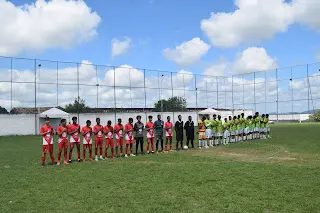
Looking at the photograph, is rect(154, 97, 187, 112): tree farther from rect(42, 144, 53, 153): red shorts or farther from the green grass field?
the green grass field

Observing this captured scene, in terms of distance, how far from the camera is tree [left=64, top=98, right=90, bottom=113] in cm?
3934

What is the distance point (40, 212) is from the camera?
21.8 ft

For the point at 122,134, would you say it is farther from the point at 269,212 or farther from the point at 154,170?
the point at 269,212

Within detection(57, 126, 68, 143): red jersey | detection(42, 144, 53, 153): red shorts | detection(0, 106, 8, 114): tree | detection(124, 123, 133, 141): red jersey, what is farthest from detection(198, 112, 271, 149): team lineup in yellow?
detection(0, 106, 8, 114): tree

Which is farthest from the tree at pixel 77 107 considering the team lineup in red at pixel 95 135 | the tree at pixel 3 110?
the team lineup in red at pixel 95 135

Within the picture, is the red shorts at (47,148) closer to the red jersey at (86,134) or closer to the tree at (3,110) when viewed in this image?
the red jersey at (86,134)

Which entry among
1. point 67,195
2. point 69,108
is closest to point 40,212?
point 67,195

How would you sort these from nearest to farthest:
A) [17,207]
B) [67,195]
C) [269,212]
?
[269,212]
[17,207]
[67,195]

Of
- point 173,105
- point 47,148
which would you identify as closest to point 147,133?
point 47,148

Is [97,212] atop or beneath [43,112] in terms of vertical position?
beneath

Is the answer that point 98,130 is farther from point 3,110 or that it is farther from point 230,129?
point 3,110

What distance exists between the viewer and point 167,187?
8.48m

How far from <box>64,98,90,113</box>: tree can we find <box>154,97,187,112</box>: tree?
425 inches

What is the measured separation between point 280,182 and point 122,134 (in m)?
8.85
